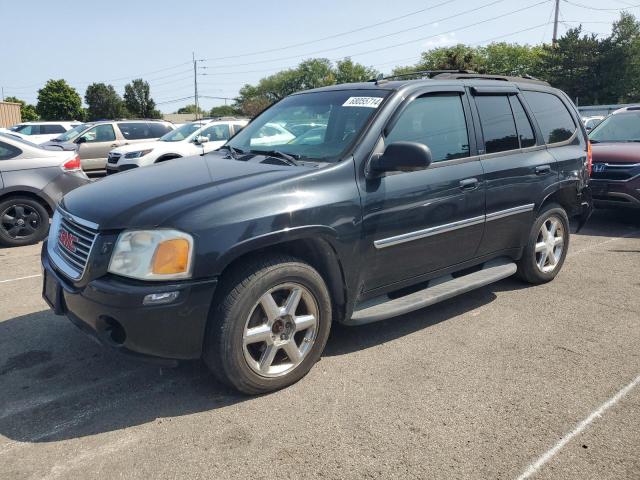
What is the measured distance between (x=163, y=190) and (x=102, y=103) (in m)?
69.3

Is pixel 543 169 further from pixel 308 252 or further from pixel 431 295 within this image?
pixel 308 252

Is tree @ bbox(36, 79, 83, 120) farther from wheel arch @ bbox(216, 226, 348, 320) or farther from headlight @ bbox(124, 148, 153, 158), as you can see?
wheel arch @ bbox(216, 226, 348, 320)

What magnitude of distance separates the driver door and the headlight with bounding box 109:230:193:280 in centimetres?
119

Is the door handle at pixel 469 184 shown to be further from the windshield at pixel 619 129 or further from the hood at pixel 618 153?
the windshield at pixel 619 129

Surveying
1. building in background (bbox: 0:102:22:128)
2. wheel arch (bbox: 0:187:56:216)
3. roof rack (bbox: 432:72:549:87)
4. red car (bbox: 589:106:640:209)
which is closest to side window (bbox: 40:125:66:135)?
wheel arch (bbox: 0:187:56:216)

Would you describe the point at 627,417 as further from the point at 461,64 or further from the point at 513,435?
the point at 461,64

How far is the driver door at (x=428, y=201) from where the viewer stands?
3498 millimetres

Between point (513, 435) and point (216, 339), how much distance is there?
64.0 inches

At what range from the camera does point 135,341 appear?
2775 millimetres

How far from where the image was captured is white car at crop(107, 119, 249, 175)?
11977mm

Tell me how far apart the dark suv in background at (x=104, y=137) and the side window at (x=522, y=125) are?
12.6 meters

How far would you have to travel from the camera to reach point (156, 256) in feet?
9.02

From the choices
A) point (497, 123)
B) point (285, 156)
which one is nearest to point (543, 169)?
point (497, 123)

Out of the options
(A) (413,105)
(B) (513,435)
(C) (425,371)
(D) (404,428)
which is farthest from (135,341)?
(A) (413,105)
